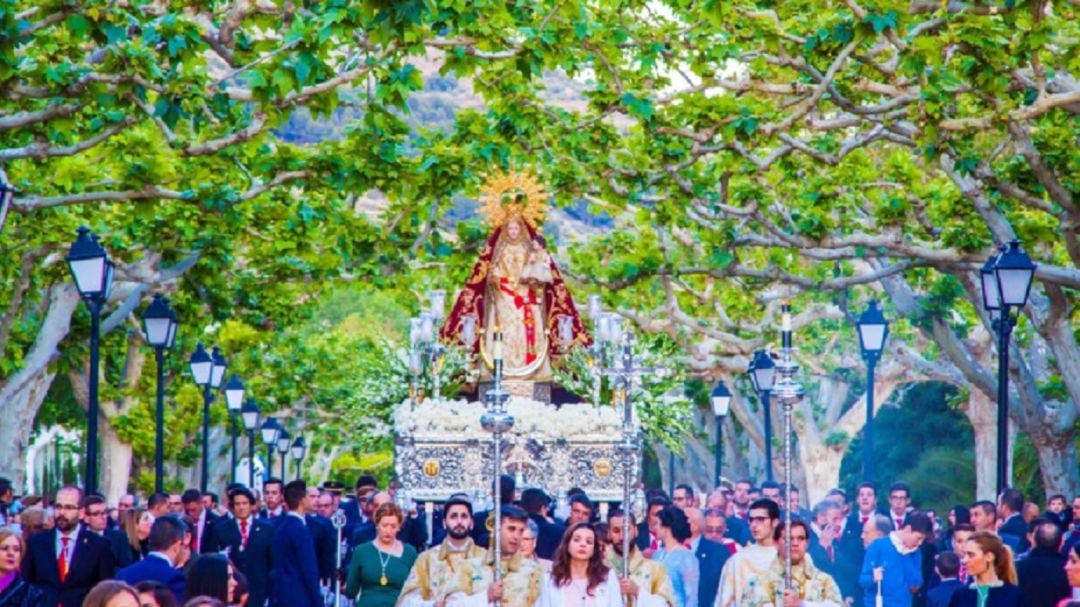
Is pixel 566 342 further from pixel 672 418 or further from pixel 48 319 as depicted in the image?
pixel 48 319

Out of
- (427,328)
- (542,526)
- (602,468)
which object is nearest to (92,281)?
(542,526)

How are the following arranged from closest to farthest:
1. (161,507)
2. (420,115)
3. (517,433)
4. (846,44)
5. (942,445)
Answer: (161,507), (846,44), (517,433), (942,445), (420,115)

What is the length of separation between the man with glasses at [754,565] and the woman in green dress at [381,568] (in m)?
2.62

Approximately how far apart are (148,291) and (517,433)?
8054 mm

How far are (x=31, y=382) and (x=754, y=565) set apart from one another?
61.6 feet

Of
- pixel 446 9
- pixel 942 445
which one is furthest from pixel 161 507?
pixel 942 445

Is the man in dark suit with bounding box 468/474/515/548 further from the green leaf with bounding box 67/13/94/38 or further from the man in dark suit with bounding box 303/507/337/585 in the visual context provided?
the green leaf with bounding box 67/13/94/38

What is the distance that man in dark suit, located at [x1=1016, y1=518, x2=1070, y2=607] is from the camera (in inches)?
585

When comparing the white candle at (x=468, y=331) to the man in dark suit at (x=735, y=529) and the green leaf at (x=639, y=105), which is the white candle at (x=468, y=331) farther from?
the man in dark suit at (x=735, y=529)

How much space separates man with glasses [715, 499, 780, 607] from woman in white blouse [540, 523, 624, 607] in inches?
38.6

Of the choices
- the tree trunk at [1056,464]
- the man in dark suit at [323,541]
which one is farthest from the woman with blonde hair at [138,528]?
the tree trunk at [1056,464]

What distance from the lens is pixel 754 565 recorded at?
50.6 feet

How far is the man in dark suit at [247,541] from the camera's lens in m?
19.4

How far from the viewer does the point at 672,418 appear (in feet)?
100
